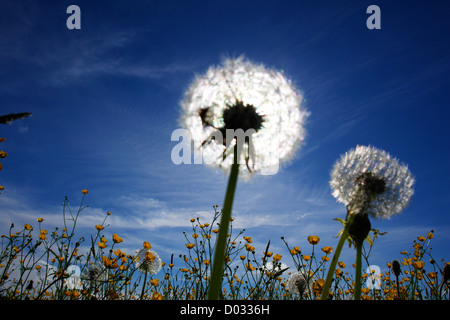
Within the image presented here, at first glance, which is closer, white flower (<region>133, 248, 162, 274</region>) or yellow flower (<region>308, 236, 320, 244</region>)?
yellow flower (<region>308, 236, 320, 244</region>)

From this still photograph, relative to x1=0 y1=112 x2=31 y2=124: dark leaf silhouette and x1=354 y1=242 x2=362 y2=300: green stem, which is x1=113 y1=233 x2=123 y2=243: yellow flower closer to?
x1=354 y1=242 x2=362 y2=300: green stem

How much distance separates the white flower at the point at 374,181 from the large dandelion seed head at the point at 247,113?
32.7 inches

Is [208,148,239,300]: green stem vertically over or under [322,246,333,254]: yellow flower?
over

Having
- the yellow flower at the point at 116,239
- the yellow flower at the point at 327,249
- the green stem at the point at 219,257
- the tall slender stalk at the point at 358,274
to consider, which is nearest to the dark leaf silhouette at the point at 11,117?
the green stem at the point at 219,257

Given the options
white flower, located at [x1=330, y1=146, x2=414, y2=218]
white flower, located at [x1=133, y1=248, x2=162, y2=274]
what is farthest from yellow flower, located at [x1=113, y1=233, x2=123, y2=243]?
white flower, located at [x1=330, y1=146, x2=414, y2=218]

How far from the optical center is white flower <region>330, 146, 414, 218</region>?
115 inches

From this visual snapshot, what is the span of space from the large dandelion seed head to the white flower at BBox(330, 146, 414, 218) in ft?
2.72

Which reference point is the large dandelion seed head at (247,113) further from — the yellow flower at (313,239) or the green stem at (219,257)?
the yellow flower at (313,239)

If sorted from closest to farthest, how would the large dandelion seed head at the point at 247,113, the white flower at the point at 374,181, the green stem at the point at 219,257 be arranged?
the green stem at the point at 219,257, the large dandelion seed head at the point at 247,113, the white flower at the point at 374,181

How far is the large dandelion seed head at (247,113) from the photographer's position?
1854 mm

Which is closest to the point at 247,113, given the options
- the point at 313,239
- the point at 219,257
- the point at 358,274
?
the point at 219,257

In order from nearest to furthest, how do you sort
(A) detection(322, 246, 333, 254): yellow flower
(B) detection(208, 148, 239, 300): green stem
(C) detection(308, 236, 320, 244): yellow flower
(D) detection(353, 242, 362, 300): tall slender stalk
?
1. (B) detection(208, 148, 239, 300): green stem
2. (D) detection(353, 242, 362, 300): tall slender stalk
3. (C) detection(308, 236, 320, 244): yellow flower
4. (A) detection(322, 246, 333, 254): yellow flower

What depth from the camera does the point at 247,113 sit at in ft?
5.93
